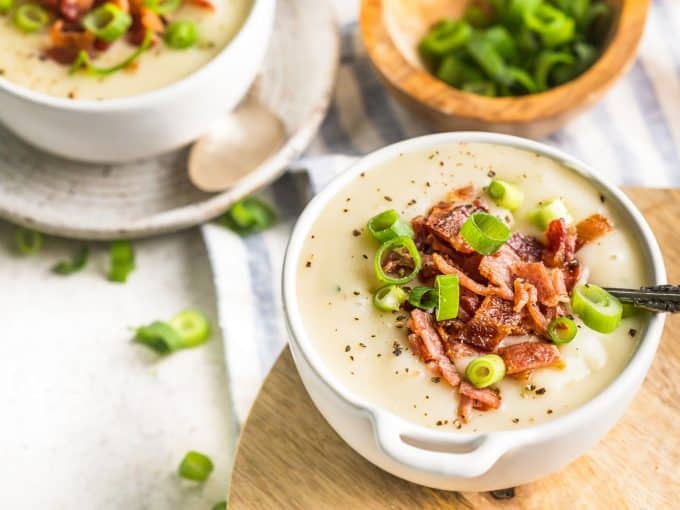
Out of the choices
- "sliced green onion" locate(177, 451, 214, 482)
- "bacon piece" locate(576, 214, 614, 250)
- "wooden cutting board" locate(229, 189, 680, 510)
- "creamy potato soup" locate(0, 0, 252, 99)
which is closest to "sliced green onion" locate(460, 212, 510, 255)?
"bacon piece" locate(576, 214, 614, 250)

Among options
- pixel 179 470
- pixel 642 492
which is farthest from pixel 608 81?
pixel 179 470

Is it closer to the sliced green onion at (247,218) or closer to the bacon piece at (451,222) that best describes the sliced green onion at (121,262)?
the sliced green onion at (247,218)

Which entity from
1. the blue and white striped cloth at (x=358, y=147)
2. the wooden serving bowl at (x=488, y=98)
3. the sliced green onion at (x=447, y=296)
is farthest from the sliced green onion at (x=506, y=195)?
the blue and white striped cloth at (x=358, y=147)

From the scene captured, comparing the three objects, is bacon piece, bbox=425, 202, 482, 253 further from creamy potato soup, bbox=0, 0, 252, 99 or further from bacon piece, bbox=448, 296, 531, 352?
creamy potato soup, bbox=0, 0, 252, 99

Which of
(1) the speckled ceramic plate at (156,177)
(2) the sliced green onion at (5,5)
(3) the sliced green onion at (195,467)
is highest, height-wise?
(2) the sliced green onion at (5,5)

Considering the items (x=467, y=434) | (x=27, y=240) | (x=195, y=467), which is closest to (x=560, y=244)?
(x=467, y=434)

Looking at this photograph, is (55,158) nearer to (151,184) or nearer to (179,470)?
(151,184)

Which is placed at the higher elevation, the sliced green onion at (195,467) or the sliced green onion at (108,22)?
the sliced green onion at (108,22)

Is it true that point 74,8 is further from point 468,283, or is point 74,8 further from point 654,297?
point 654,297
